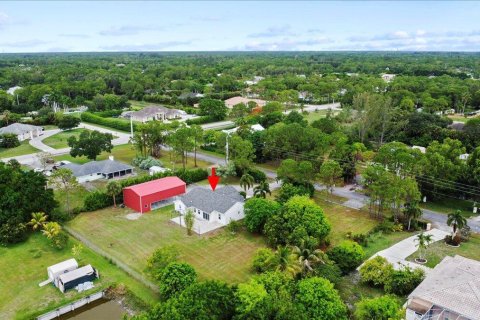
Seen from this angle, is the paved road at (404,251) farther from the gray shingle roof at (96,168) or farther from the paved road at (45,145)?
the paved road at (45,145)

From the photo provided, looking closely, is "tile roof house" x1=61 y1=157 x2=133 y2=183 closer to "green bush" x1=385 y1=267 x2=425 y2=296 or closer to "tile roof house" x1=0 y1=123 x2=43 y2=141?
"tile roof house" x1=0 y1=123 x2=43 y2=141

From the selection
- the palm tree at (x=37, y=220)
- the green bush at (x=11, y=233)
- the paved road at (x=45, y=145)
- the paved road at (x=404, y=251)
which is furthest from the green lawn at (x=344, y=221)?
the paved road at (x=45, y=145)

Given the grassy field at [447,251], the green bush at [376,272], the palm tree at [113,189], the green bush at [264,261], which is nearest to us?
the green bush at [376,272]

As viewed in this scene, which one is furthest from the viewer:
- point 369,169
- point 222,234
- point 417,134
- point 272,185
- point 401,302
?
point 417,134

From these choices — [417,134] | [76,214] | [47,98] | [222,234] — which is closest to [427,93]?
[417,134]

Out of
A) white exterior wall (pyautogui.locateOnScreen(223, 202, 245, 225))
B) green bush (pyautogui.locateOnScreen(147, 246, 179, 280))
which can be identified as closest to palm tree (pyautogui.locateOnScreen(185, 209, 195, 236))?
white exterior wall (pyautogui.locateOnScreen(223, 202, 245, 225))

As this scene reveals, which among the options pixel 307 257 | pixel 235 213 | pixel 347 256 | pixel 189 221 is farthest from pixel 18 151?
pixel 347 256

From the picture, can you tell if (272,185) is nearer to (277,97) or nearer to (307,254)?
(307,254)
